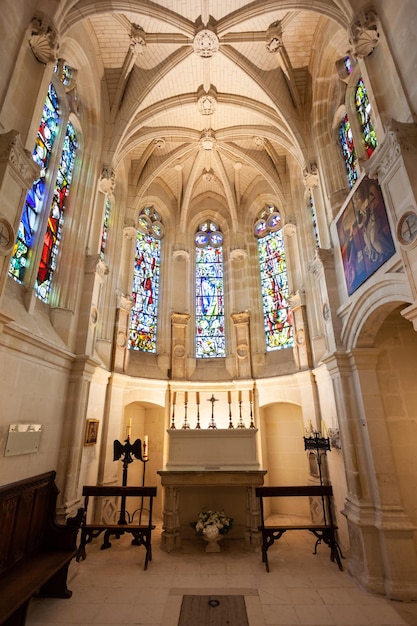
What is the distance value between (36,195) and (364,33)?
6.15m

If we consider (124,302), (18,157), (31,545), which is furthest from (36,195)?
(31,545)

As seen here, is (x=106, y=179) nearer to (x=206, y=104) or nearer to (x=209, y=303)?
(x=206, y=104)

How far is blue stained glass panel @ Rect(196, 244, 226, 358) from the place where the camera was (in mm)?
11500

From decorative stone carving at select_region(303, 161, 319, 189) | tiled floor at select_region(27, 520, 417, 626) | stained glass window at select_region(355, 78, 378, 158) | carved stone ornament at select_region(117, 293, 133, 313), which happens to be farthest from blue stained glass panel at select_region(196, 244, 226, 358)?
stained glass window at select_region(355, 78, 378, 158)

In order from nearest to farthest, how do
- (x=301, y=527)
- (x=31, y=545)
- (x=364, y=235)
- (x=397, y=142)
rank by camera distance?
(x=397, y=142)
(x=31, y=545)
(x=364, y=235)
(x=301, y=527)

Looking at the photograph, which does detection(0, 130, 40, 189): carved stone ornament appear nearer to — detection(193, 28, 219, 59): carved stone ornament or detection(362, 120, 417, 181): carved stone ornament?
detection(362, 120, 417, 181): carved stone ornament

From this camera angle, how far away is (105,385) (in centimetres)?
853

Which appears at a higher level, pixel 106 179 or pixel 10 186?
pixel 106 179

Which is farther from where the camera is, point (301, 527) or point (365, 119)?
point (365, 119)

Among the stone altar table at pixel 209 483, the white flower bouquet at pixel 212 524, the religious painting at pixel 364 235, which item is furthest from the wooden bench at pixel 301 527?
the religious painting at pixel 364 235

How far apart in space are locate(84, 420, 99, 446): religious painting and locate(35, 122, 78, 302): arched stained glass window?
2.86 meters

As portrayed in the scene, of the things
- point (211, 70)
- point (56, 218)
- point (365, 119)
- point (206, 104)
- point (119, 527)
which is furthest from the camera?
point (206, 104)

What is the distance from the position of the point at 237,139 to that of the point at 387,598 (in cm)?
1229

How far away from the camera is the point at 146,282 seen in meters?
11.6
